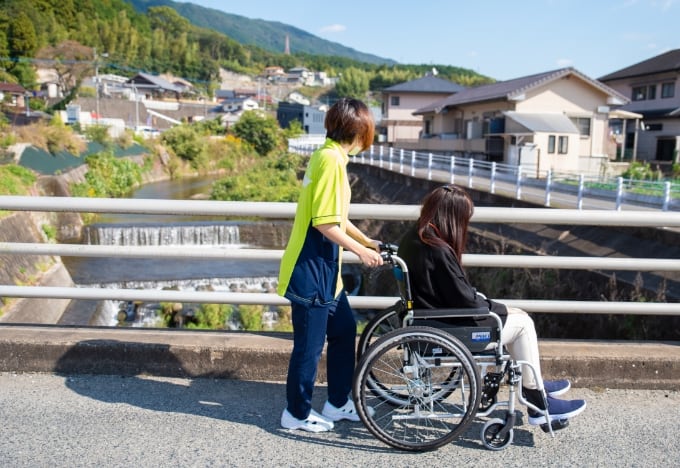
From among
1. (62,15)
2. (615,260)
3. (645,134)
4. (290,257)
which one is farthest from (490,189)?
(62,15)

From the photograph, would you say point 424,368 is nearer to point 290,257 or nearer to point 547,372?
point 290,257

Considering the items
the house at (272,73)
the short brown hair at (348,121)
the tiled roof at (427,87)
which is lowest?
the short brown hair at (348,121)

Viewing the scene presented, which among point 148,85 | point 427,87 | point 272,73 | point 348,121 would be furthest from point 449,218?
point 272,73

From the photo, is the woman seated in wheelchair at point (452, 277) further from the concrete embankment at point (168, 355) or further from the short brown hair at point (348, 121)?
the concrete embankment at point (168, 355)

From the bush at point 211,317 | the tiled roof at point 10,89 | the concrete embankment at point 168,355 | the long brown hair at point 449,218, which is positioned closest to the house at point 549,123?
the bush at point 211,317

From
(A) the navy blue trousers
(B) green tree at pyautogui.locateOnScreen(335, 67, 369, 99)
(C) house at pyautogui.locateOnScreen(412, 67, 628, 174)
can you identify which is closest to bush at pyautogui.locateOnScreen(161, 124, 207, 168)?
(C) house at pyautogui.locateOnScreen(412, 67, 628, 174)

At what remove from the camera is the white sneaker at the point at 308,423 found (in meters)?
2.99

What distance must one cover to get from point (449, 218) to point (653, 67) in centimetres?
3919

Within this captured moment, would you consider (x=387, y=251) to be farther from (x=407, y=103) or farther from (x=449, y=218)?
(x=407, y=103)

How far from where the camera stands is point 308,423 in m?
3.00

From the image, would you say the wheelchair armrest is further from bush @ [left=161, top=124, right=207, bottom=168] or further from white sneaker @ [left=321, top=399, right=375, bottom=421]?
bush @ [left=161, top=124, right=207, bottom=168]

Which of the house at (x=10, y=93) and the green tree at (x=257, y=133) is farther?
the green tree at (x=257, y=133)

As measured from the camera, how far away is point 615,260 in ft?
11.6

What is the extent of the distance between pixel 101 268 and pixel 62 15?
84197 mm
